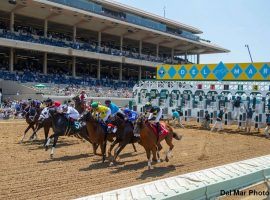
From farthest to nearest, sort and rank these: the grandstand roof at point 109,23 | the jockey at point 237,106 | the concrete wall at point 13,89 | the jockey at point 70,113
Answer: the grandstand roof at point 109,23, the concrete wall at point 13,89, the jockey at point 237,106, the jockey at point 70,113

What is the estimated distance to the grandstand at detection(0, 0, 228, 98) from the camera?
39.4 meters

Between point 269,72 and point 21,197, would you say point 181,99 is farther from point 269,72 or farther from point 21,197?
point 21,197

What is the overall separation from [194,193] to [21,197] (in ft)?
12.5

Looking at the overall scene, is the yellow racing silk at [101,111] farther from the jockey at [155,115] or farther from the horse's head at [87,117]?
the jockey at [155,115]

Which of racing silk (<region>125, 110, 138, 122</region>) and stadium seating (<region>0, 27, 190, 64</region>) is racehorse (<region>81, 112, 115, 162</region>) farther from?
stadium seating (<region>0, 27, 190, 64</region>)

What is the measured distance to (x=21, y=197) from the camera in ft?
23.3

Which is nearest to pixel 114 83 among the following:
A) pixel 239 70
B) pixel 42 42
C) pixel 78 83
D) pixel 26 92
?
pixel 78 83

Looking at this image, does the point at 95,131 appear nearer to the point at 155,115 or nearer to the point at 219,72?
the point at 155,115

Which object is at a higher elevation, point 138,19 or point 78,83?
point 138,19

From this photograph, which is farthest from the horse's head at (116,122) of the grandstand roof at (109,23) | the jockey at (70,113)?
the grandstand roof at (109,23)

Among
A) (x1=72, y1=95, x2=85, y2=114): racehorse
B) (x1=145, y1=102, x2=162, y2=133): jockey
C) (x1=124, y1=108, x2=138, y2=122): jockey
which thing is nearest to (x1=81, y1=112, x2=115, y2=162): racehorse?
(x1=124, y1=108, x2=138, y2=122): jockey

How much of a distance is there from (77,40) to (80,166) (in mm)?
40639

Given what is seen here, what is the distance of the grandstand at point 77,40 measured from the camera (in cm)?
3938

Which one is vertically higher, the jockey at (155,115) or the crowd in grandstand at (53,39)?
the crowd in grandstand at (53,39)
